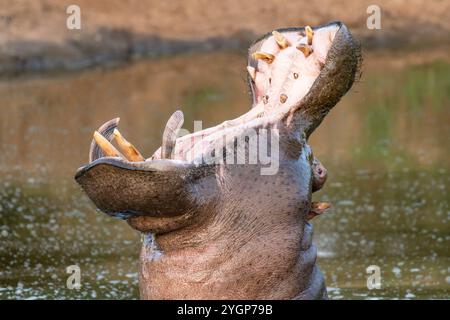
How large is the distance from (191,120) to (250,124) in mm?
10401

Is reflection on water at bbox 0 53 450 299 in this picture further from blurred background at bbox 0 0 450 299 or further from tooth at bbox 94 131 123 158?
tooth at bbox 94 131 123 158

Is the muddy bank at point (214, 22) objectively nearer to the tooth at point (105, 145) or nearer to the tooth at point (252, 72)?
the tooth at point (252, 72)

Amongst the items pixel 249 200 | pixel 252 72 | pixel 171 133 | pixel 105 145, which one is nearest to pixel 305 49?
pixel 252 72

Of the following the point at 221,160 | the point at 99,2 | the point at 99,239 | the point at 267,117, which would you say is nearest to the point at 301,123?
the point at 267,117

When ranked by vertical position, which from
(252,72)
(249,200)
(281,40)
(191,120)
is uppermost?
(281,40)

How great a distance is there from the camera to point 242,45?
26578 mm

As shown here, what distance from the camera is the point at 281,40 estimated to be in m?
4.18

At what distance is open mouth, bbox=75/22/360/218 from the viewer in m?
3.39

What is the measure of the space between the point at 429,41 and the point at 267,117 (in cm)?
2311

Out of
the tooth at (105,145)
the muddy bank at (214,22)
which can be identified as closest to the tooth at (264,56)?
the tooth at (105,145)

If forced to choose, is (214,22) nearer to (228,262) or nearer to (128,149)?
(228,262)

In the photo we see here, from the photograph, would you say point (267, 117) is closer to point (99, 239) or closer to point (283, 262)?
point (283, 262)

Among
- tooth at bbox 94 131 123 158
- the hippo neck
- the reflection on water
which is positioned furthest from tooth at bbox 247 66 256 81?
tooth at bbox 94 131 123 158

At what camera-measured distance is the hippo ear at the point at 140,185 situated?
132 inches
